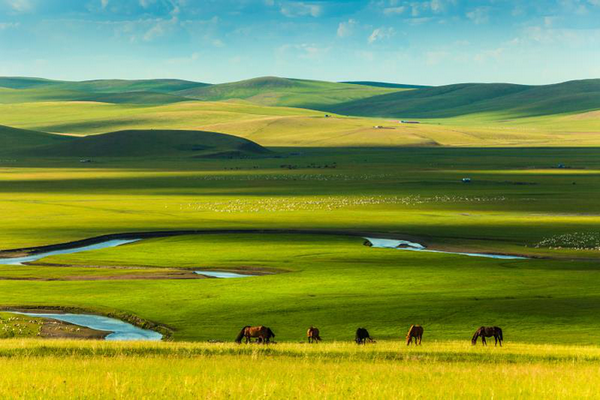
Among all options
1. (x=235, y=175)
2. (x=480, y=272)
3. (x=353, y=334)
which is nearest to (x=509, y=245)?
(x=480, y=272)

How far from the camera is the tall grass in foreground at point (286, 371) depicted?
14.5 meters

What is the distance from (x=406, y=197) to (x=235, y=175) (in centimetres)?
5375

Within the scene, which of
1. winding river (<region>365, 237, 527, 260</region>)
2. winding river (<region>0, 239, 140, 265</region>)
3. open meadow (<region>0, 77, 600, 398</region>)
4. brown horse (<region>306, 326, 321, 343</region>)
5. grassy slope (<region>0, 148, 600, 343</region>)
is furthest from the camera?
winding river (<region>365, 237, 527, 260</region>)

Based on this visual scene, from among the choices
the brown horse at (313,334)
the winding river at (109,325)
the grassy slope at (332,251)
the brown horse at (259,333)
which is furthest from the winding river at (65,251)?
the brown horse at (259,333)

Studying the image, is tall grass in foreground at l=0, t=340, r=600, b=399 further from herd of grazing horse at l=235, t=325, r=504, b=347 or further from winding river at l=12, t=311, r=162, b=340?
winding river at l=12, t=311, r=162, b=340

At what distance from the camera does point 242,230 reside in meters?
73.8

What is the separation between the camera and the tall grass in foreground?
14484 millimetres

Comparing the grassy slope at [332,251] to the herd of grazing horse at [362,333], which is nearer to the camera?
the herd of grazing horse at [362,333]

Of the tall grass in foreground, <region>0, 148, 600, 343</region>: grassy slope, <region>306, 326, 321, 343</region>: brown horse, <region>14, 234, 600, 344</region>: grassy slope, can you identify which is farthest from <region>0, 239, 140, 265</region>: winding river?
the tall grass in foreground

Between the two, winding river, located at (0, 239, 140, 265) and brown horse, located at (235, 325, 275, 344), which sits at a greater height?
brown horse, located at (235, 325, 275, 344)

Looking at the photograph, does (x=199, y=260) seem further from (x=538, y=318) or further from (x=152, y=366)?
(x=152, y=366)

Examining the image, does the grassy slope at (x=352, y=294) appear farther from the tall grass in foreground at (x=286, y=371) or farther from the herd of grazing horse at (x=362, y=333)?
the tall grass in foreground at (x=286, y=371)

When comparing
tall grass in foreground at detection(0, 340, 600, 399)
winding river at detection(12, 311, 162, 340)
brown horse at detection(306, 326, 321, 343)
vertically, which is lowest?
winding river at detection(12, 311, 162, 340)

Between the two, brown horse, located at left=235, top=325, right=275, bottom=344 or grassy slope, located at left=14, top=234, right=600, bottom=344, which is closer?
brown horse, located at left=235, top=325, right=275, bottom=344
